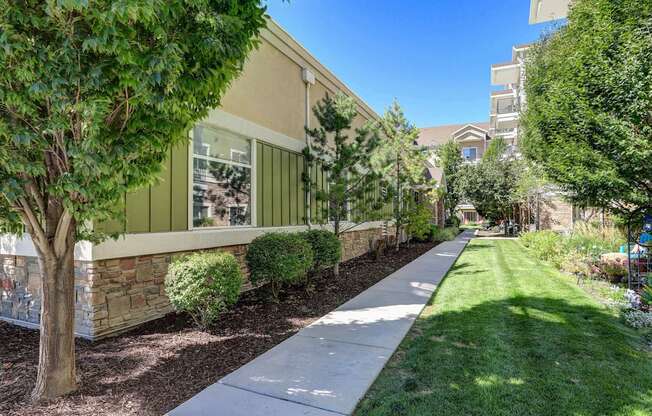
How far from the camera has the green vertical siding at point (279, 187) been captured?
8367 millimetres

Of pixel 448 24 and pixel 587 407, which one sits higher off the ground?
pixel 448 24

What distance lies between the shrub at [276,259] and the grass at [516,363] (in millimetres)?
2425

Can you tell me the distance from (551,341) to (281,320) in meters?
3.93

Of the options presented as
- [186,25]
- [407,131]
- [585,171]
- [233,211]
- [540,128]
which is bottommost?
[233,211]

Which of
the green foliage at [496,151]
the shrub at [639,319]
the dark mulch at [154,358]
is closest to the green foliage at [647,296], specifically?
the shrub at [639,319]

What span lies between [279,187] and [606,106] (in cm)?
733

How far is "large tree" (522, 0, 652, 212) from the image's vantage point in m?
6.58

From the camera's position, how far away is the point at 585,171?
25.1 feet

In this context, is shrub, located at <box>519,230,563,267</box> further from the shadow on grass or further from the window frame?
the window frame

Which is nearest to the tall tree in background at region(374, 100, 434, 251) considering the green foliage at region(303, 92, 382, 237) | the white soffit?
the green foliage at region(303, 92, 382, 237)

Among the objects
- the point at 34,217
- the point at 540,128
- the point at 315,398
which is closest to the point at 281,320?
the point at 315,398

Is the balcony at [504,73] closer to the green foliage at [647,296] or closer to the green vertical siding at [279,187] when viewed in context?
the green vertical siding at [279,187]

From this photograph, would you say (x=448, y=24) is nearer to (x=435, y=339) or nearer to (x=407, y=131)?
(x=407, y=131)

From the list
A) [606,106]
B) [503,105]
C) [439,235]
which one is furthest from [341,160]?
[503,105]
